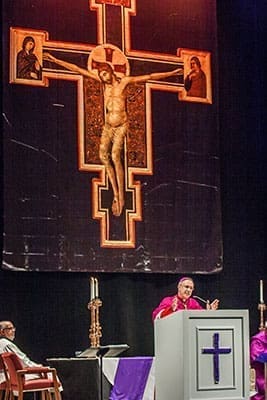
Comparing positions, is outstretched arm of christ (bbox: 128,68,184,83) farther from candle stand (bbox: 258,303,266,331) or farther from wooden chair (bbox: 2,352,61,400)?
wooden chair (bbox: 2,352,61,400)

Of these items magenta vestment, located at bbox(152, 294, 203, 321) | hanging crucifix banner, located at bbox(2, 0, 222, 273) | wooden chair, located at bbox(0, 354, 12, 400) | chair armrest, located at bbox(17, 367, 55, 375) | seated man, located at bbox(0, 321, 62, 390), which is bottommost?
wooden chair, located at bbox(0, 354, 12, 400)

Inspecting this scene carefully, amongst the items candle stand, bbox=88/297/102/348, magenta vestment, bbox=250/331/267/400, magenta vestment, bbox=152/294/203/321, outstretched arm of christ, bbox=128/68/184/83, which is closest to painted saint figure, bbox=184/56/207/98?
outstretched arm of christ, bbox=128/68/184/83

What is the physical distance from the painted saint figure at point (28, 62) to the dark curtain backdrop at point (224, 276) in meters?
2.25

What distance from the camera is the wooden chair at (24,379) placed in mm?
7832

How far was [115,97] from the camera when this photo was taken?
408 inches

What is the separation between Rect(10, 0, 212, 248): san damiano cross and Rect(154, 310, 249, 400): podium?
5549 millimetres

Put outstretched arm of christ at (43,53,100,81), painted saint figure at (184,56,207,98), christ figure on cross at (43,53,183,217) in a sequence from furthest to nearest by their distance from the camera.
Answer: painted saint figure at (184,56,207,98) < christ figure on cross at (43,53,183,217) < outstretched arm of christ at (43,53,100,81)

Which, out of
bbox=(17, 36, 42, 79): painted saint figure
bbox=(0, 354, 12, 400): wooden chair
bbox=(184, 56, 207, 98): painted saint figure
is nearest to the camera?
bbox=(0, 354, 12, 400): wooden chair

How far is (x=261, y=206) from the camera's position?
10.9 metres

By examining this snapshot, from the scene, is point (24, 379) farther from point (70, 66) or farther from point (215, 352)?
point (215, 352)

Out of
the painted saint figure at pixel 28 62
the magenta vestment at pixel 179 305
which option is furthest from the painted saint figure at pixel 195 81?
the magenta vestment at pixel 179 305

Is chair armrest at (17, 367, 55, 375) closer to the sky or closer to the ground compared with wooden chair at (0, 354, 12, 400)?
closer to the sky

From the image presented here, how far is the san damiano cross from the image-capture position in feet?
32.9

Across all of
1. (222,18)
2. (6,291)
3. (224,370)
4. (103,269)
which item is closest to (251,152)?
(222,18)
